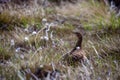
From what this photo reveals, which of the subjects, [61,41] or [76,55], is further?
[61,41]

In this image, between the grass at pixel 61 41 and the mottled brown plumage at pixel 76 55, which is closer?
the grass at pixel 61 41

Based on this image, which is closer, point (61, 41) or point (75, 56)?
point (75, 56)

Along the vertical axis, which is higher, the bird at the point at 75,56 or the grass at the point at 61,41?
the bird at the point at 75,56

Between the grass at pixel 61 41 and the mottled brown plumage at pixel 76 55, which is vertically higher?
the mottled brown plumage at pixel 76 55

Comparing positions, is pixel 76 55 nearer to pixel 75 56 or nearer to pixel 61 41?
pixel 75 56

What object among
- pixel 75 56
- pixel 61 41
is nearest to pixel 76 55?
pixel 75 56

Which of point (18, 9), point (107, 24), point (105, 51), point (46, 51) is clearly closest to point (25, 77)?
point (46, 51)

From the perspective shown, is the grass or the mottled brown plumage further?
the mottled brown plumage

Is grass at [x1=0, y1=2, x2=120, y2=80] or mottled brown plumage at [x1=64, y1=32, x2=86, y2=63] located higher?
mottled brown plumage at [x1=64, y1=32, x2=86, y2=63]

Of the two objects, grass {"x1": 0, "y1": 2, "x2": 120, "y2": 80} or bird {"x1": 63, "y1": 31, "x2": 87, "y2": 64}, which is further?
bird {"x1": 63, "y1": 31, "x2": 87, "y2": 64}
